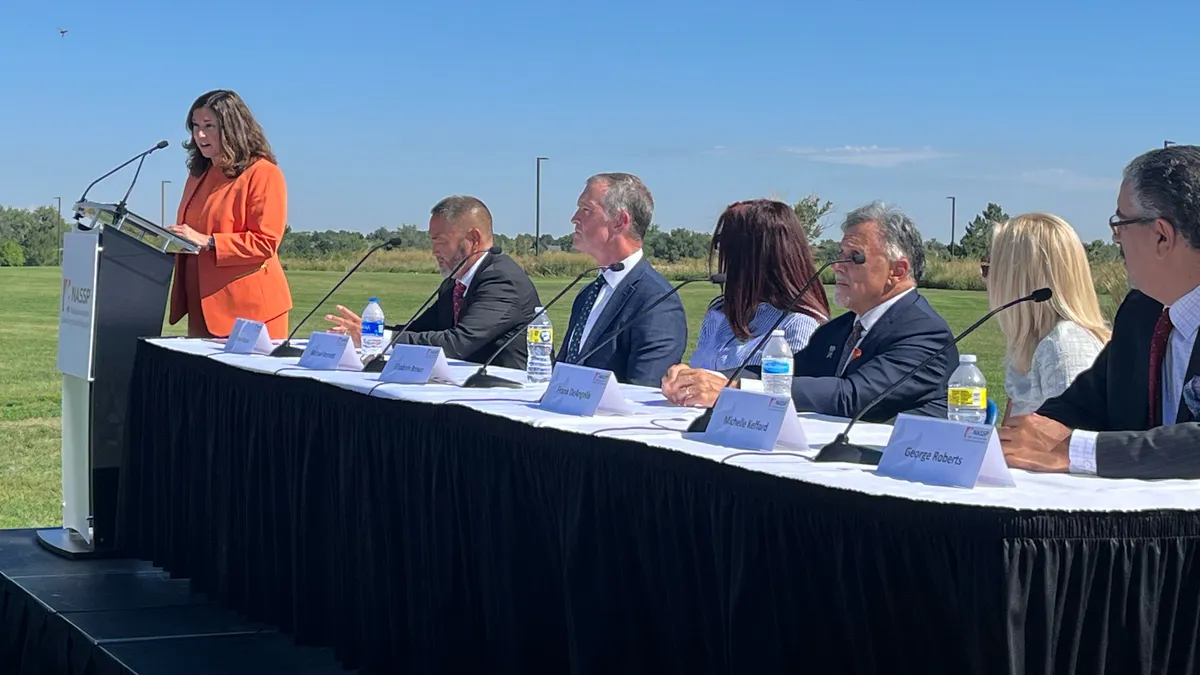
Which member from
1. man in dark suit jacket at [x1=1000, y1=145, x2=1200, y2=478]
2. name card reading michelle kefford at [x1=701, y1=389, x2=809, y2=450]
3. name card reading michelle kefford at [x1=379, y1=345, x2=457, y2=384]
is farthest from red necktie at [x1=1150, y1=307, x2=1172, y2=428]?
→ name card reading michelle kefford at [x1=379, y1=345, x2=457, y2=384]

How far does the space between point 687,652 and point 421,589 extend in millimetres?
921

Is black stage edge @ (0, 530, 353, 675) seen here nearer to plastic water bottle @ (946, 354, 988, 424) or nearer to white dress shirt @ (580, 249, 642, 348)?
white dress shirt @ (580, 249, 642, 348)

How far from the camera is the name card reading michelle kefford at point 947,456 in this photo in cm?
187

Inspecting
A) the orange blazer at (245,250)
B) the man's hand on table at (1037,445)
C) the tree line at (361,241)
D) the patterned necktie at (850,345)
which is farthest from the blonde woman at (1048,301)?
the tree line at (361,241)

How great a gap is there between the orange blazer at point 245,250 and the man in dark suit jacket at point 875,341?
214 centimetres

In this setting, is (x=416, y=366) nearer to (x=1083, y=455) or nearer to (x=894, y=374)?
(x=894, y=374)

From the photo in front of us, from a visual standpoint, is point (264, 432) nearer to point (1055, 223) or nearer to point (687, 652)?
point (687, 652)

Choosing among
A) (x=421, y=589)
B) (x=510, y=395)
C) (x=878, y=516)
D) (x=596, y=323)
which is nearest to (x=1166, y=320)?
(x=878, y=516)

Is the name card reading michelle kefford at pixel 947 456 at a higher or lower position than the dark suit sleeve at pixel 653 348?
lower

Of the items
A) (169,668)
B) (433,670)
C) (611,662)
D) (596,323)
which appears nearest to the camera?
(611,662)

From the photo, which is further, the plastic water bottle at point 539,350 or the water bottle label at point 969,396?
the plastic water bottle at point 539,350

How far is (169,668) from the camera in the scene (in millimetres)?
3359

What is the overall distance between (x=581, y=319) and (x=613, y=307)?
0.18 meters

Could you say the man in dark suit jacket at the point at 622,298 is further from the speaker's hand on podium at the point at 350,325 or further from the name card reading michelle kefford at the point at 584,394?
the name card reading michelle kefford at the point at 584,394
